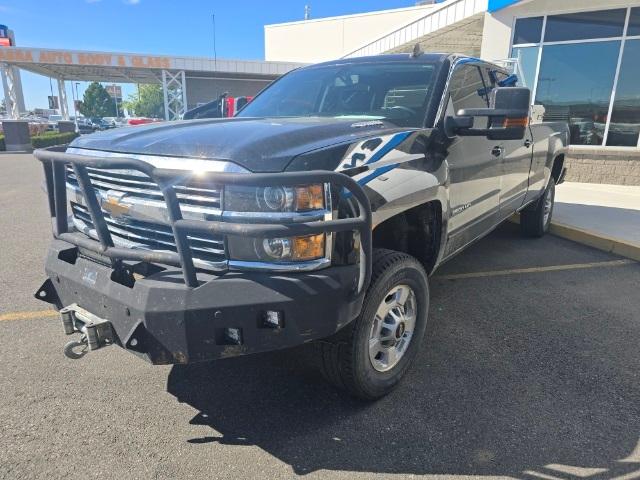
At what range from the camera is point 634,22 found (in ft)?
31.9

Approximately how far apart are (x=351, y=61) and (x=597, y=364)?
9.54 ft

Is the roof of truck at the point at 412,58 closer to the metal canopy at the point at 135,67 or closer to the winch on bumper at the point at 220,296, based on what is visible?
the winch on bumper at the point at 220,296

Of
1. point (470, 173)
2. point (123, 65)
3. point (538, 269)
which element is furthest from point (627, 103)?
point (123, 65)

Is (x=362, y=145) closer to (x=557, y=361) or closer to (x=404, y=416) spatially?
(x=404, y=416)

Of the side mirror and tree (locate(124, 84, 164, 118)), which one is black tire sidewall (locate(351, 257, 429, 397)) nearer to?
the side mirror

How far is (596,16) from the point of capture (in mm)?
10102

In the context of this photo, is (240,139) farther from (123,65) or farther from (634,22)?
(123,65)

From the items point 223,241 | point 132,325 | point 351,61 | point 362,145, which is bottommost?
point 132,325

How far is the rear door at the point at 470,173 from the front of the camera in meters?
3.36

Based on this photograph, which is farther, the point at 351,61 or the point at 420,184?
the point at 351,61

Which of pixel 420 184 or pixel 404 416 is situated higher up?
pixel 420 184

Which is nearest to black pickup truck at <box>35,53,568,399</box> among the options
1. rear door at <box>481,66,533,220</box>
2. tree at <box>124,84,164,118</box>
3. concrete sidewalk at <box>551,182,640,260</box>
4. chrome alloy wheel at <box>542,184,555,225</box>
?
rear door at <box>481,66,533,220</box>

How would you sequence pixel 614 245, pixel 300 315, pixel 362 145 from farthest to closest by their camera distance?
pixel 614 245
pixel 362 145
pixel 300 315

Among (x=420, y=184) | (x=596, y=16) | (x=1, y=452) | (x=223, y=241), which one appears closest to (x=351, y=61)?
(x=420, y=184)
